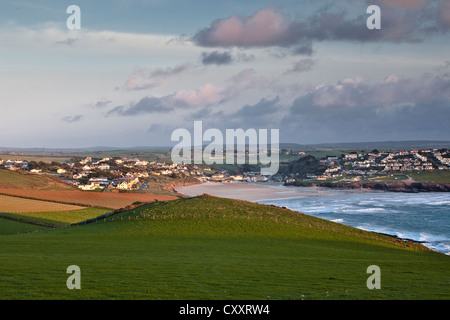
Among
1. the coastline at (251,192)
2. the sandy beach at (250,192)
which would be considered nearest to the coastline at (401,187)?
the coastline at (251,192)

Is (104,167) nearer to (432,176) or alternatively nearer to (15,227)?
(15,227)

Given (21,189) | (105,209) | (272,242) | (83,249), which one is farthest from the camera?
(21,189)

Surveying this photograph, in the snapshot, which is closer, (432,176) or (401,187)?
(401,187)

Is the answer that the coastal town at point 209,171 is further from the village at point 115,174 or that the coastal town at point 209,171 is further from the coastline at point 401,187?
the coastline at point 401,187

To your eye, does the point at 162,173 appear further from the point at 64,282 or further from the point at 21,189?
the point at 64,282

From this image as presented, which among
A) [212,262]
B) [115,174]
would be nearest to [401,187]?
[115,174]
